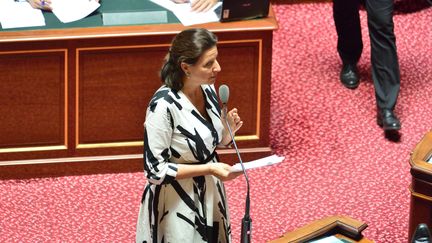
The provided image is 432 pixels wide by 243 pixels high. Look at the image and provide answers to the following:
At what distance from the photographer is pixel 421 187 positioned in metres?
4.79

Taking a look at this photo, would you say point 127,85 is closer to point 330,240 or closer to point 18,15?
point 18,15

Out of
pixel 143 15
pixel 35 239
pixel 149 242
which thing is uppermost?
pixel 143 15

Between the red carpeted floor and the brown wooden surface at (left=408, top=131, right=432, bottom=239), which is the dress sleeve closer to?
the brown wooden surface at (left=408, top=131, right=432, bottom=239)

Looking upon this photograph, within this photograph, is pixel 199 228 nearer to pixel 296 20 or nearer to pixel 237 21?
pixel 237 21

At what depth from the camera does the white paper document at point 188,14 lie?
6168mm

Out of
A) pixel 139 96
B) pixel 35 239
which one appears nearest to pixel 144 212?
pixel 35 239

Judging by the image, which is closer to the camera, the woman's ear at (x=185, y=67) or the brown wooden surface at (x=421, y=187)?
the woman's ear at (x=185, y=67)

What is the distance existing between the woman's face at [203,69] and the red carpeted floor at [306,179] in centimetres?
160

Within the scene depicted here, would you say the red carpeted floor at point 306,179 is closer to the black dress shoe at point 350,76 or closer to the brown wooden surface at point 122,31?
the black dress shoe at point 350,76

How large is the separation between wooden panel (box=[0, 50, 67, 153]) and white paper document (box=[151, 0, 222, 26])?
0.69 meters

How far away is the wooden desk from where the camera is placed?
235 inches

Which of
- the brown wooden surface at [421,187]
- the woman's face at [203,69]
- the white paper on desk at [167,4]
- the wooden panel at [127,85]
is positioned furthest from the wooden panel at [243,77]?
the woman's face at [203,69]

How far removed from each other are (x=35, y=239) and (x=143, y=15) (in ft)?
4.66

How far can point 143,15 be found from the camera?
20.4ft
